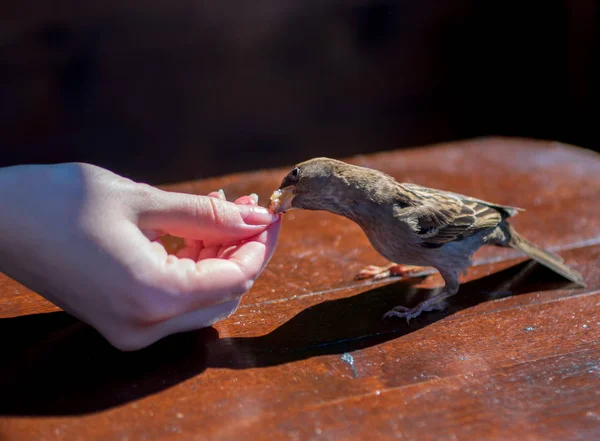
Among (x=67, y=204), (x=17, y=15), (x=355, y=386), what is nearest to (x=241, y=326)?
(x=355, y=386)

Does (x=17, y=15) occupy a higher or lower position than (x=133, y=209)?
higher

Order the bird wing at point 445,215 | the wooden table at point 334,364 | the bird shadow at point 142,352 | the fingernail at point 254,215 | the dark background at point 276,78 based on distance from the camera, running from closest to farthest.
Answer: the wooden table at point 334,364 < the bird shadow at point 142,352 < the fingernail at point 254,215 < the bird wing at point 445,215 < the dark background at point 276,78

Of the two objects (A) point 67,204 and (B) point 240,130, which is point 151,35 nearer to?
(B) point 240,130

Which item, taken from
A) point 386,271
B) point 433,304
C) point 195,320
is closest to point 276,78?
point 386,271

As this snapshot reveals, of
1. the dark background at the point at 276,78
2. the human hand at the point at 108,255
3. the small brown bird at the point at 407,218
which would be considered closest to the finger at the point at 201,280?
the human hand at the point at 108,255

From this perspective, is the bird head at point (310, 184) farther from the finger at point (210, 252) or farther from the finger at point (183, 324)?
the finger at point (183, 324)

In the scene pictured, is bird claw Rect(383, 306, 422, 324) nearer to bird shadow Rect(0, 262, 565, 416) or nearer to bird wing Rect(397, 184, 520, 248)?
bird shadow Rect(0, 262, 565, 416)

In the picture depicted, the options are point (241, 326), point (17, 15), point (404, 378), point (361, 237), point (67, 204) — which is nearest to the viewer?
point (67, 204)

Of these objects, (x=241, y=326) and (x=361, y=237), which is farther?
(x=361, y=237)

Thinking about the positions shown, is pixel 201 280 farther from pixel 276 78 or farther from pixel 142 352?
pixel 276 78
